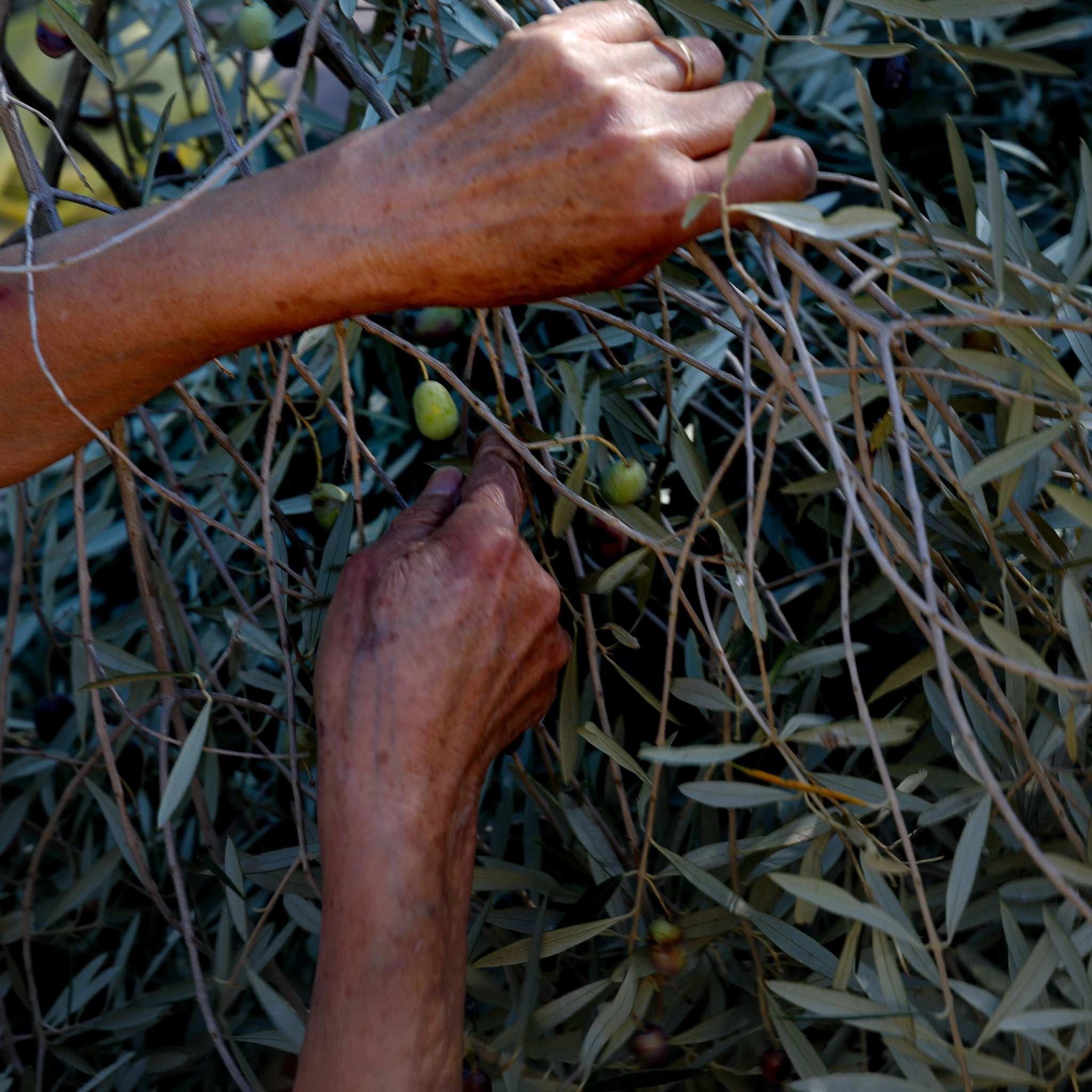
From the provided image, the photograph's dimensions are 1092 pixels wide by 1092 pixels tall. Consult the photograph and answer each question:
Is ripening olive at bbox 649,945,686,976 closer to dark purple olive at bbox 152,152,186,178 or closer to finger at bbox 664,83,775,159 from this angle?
finger at bbox 664,83,775,159

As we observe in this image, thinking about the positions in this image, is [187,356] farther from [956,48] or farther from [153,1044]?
[153,1044]

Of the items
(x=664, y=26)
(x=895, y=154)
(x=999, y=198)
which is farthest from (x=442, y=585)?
(x=895, y=154)

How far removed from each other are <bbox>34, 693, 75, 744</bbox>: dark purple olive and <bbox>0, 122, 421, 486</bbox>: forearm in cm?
67

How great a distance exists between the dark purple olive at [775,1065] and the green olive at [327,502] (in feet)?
2.16

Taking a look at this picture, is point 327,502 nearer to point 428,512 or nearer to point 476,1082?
point 428,512

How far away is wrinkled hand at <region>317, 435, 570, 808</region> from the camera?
78 centimetres

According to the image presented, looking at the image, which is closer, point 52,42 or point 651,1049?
point 651,1049

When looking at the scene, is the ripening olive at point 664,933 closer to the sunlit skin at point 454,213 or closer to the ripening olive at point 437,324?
the sunlit skin at point 454,213

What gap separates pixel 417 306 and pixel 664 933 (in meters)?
0.58

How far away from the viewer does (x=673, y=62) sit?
0.69 metres

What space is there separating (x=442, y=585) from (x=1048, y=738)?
50cm

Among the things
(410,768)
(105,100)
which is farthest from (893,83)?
(105,100)

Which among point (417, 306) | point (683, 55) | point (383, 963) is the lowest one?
point (383, 963)

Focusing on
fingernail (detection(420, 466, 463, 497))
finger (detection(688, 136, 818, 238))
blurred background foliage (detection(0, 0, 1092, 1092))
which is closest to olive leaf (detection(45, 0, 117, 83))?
blurred background foliage (detection(0, 0, 1092, 1092))
